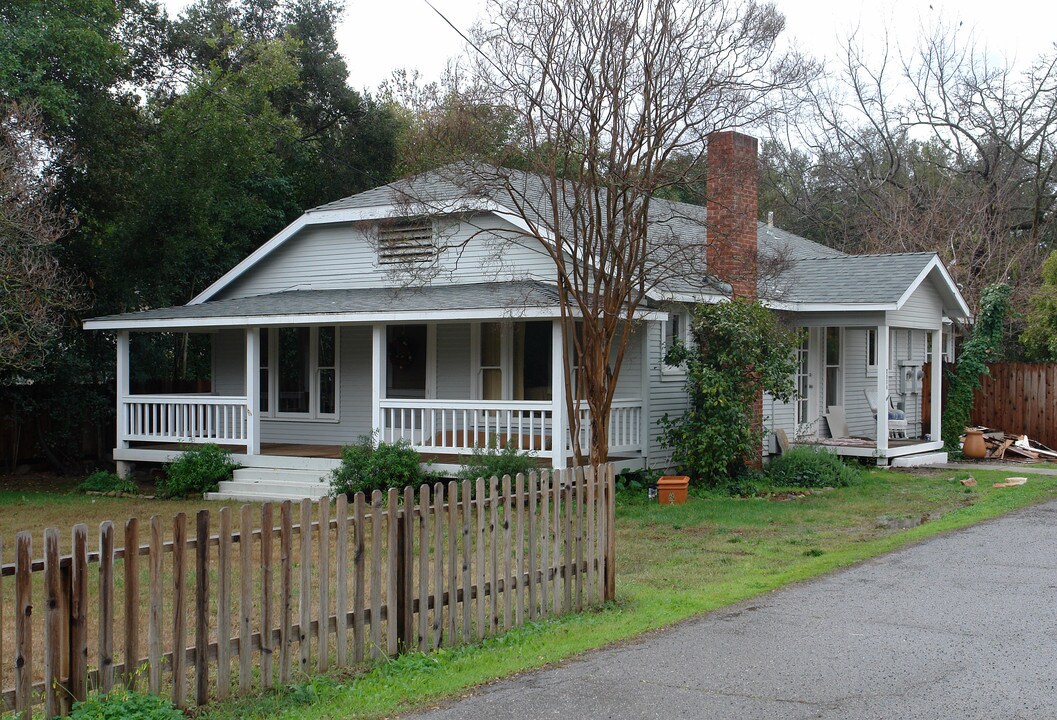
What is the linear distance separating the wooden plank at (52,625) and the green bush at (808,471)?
13.5 m

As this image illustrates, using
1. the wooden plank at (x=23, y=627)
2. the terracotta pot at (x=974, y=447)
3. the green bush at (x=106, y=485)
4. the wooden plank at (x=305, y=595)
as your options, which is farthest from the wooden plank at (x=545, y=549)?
the terracotta pot at (x=974, y=447)

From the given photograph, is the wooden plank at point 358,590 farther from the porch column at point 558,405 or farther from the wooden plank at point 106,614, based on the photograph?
the porch column at point 558,405

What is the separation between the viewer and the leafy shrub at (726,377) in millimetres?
16109

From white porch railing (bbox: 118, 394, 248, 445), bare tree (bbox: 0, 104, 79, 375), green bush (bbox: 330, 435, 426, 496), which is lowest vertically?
green bush (bbox: 330, 435, 426, 496)

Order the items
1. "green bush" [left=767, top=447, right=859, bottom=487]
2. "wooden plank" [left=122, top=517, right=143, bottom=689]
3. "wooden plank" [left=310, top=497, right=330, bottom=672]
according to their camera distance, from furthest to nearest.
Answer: "green bush" [left=767, top=447, right=859, bottom=487] → "wooden plank" [left=310, top=497, right=330, bottom=672] → "wooden plank" [left=122, top=517, right=143, bottom=689]

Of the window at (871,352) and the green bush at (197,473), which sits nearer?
the green bush at (197,473)

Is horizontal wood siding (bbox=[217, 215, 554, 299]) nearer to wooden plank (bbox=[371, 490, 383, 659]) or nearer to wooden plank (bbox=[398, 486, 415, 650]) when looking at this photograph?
wooden plank (bbox=[398, 486, 415, 650])

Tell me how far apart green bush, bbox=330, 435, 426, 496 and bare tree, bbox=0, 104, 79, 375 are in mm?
4770

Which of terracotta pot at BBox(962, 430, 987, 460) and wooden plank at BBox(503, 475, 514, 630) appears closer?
wooden plank at BBox(503, 475, 514, 630)

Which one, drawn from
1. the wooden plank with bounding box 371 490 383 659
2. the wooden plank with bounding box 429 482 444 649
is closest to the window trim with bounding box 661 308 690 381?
the wooden plank with bounding box 429 482 444 649

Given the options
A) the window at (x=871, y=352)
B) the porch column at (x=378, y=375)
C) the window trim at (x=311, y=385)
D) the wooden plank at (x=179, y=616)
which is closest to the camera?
the wooden plank at (x=179, y=616)

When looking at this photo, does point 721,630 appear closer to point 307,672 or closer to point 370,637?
point 370,637

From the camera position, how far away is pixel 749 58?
1400 cm

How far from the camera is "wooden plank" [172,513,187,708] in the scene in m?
5.80
